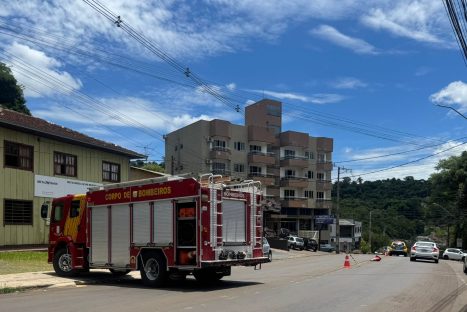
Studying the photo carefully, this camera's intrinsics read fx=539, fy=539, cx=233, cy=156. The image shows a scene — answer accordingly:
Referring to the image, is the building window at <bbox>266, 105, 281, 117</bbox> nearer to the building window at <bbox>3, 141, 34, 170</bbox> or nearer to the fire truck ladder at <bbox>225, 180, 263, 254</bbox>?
the building window at <bbox>3, 141, 34, 170</bbox>

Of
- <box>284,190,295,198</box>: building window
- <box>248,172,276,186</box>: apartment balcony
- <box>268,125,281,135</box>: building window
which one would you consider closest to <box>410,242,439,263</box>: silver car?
<box>248,172,276,186</box>: apartment balcony

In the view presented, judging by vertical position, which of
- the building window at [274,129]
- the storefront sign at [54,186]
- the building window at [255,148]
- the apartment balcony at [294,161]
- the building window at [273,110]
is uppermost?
the building window at [273,110]

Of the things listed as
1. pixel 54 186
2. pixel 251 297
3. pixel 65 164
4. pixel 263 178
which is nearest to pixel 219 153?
pixel 263 178

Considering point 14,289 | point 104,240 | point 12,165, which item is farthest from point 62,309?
point 12,165

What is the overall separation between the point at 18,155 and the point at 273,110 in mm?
58102

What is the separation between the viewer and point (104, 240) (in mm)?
16984

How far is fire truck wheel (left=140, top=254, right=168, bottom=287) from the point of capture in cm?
1522

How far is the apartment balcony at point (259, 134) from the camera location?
7750 cm

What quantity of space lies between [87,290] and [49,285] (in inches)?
64.8

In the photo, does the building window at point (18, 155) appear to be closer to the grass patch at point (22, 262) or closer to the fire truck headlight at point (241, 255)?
the grass patch at point (22, 262)

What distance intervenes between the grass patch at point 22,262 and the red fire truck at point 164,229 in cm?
180

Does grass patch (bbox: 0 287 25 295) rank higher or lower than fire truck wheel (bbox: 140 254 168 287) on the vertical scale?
lower

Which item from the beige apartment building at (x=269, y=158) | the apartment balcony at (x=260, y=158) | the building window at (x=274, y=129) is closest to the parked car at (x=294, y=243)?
the beige apartment building at (x=269, y=158)

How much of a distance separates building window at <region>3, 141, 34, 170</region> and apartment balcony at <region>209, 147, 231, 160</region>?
1790 inches
